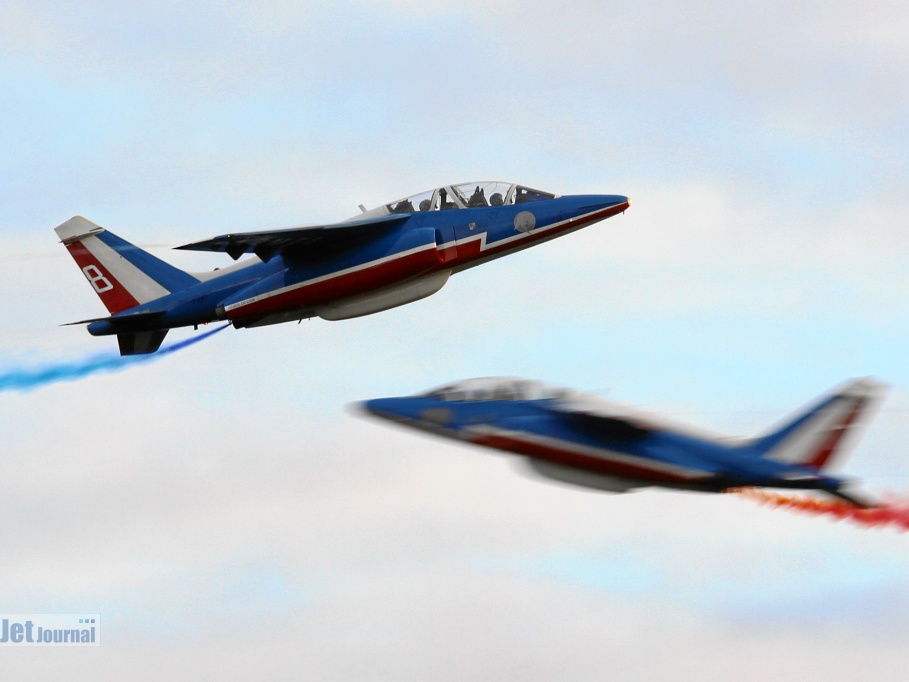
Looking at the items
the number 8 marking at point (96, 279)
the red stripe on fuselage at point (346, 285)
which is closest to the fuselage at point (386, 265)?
the red stripe on fuselage at point (346, 285)

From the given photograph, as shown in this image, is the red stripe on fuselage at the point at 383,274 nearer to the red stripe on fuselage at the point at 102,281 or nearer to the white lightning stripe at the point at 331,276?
the white lightning stripe at the point at 331,276

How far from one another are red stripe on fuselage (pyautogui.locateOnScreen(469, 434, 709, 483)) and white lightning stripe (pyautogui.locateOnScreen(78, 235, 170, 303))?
11411mm

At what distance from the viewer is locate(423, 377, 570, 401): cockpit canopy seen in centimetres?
4600

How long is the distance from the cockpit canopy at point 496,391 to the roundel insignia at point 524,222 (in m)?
5.51

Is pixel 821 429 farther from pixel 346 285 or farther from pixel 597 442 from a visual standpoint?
pixel 346 285

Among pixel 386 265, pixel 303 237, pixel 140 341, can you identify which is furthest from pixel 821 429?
pixel 140 341

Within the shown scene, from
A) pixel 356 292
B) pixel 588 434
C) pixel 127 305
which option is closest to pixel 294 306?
pixel 356 292

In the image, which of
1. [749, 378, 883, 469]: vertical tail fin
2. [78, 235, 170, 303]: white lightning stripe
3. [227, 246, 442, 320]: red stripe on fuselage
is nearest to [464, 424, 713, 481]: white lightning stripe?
[749, 378, 883, 469]: vertical tail fin

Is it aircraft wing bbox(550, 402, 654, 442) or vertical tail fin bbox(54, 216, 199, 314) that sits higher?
vertical tail fin bbox(54, 216, 199, 314)

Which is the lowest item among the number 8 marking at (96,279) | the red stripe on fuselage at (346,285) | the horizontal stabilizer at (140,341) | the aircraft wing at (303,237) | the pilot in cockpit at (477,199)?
the horizontal stabilizer at (140,341)

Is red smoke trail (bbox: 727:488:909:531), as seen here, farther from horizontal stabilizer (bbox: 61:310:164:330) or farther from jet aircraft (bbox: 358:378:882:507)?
horizontal stabilizer (bbox: 61:310:164:330)

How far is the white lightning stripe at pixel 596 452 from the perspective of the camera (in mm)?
44969

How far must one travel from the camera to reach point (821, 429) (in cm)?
4650

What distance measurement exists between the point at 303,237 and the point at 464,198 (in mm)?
4325
